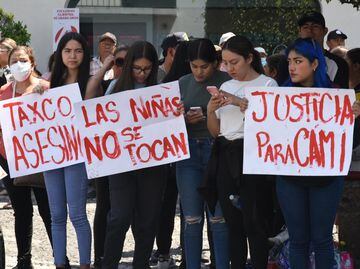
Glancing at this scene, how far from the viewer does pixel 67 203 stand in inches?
247

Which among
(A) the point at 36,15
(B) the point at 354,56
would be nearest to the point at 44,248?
(B) the point at 354,56

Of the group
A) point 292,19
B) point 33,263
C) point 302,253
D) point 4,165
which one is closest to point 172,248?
point 33,263

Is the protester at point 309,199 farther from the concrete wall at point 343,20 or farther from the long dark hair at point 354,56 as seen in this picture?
the concrete wall at point 343,20

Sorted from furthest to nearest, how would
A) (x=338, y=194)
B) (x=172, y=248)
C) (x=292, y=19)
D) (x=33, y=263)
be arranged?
(x=292, y=19) → (x=172, y=248) → (x=33, y=263) → (x=338, y=194)

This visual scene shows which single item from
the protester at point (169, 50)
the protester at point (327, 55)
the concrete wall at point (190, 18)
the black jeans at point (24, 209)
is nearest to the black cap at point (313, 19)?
the protester at point (327, 55)

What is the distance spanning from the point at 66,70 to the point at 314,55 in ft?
6.53

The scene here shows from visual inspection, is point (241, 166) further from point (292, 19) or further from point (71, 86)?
point (292, 19)

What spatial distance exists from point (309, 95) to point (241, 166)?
664 millimetres

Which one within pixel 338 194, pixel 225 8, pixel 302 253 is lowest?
pixel 302 253

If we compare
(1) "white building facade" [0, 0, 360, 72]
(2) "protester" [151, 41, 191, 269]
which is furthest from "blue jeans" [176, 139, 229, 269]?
(1) "white building facade" [0, 0, 360, 72]

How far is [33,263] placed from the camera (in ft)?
23.7

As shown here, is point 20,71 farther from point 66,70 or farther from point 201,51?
point 201,51

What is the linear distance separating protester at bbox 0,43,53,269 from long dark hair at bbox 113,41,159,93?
81cm

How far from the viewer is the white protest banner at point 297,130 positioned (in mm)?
5527
